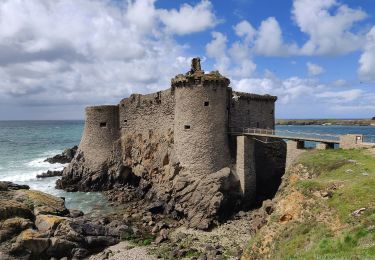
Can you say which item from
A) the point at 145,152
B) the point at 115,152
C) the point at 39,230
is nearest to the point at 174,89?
the point at 145,152

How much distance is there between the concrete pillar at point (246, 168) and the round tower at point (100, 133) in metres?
15.9

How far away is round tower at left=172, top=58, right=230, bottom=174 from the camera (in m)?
32.4

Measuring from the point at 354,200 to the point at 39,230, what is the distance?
64.7ft

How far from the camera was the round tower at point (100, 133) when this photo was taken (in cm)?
4209

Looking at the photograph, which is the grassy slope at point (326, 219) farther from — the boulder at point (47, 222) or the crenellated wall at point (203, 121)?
the boulder at point (47, 222)

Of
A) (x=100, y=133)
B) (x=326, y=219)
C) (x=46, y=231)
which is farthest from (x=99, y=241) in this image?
(x=100, y=133)

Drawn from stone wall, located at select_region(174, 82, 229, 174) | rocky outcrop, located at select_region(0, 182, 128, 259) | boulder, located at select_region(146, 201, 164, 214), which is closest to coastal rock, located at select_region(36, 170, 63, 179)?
rocky outcrop, located at select_region(0, 182, 128, 259)

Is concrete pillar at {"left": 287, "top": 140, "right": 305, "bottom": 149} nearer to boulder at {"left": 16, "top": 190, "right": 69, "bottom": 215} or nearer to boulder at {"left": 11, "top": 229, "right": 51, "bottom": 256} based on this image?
boulder at {"left": 16, "top": 190, "right": 69, "bottom": 215}

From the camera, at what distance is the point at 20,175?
163 feet

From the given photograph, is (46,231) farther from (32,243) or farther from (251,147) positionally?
(251,147)

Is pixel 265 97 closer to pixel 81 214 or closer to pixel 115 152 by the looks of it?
pixel 115 152

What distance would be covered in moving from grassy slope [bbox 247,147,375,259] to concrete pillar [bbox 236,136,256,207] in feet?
34.3

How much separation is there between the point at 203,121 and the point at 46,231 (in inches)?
598

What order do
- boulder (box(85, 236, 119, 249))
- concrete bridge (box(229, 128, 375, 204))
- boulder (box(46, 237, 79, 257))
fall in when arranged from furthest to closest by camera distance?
1. concrete bridge (box(229, 128, 375, 204))
2. boulder (box(85, 236, 119, 249))
3. boulder (box(46, 237, 79, 257))
